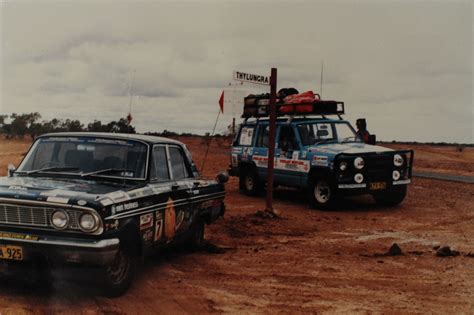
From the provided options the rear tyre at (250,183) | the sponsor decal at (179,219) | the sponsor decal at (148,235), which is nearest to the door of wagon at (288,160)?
the rear tyre at (250,183)

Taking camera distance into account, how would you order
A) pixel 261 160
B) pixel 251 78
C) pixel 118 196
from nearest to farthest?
pixel 118 196 < pixel 251 78 < pixel 261 160

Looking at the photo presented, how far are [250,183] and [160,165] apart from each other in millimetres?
8565

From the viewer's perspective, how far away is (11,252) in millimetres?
5234

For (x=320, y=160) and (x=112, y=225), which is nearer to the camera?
(x=112, y=225)

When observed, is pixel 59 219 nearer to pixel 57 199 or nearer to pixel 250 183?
pixel 57 199

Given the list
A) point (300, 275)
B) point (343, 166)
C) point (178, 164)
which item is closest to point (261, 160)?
point (343, 166)

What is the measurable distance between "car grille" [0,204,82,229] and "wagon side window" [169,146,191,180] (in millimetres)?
2061

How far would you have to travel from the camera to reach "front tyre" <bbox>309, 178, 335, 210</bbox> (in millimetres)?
12458

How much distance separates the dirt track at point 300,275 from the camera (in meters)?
5.49

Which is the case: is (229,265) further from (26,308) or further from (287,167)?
(287,167)

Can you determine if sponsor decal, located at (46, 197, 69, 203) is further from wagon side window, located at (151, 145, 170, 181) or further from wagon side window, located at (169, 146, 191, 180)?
wagon side window, located at (169, 146, 191, 180)

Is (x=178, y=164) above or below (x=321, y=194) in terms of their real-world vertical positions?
above

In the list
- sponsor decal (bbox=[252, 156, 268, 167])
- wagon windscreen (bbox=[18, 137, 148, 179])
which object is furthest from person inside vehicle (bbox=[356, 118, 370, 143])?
wagon windscreen (bbox=[18, 137, 148, 179])

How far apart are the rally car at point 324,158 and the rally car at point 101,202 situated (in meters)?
5.11
